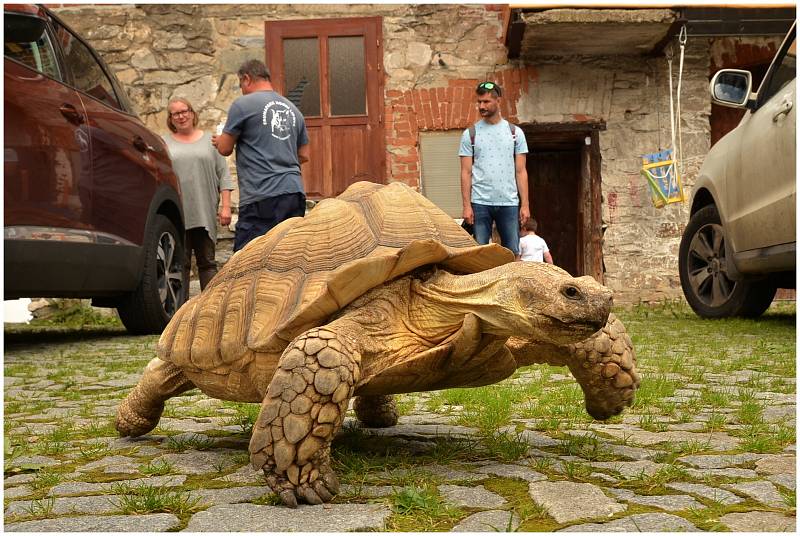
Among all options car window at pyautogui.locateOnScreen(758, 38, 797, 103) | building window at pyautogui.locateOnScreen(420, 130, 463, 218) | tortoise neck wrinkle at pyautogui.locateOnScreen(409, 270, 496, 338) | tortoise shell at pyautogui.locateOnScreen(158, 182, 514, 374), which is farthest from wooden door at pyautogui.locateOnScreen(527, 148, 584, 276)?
tortoise neck wrinkle at pyautogui.locateOnScreen(409, 270, 496, 338)

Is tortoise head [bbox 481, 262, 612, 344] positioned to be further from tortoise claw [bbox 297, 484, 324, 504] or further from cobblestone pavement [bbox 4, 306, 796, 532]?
tortoise claw [bbox 297, 484, 324, 504]

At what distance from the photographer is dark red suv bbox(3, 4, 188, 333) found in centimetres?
538

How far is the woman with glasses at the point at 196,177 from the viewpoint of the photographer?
8040 mm

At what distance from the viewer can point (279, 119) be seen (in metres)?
6.02

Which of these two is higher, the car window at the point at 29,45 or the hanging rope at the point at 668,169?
the car window at the point at 29,45

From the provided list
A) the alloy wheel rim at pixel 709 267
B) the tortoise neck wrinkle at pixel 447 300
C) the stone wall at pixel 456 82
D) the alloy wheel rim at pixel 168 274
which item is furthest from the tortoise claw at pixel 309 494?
the stone wall at pixel 456 82

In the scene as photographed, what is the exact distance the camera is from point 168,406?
171 inches

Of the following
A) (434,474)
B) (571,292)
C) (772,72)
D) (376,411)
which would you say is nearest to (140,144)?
(376,411)

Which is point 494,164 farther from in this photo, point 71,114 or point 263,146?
point 71,114

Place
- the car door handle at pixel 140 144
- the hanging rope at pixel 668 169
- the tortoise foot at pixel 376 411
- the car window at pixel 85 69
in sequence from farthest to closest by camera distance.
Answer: the hanging rope at pixel 668 169 < the car door handle at pixel 140 144 < the car window at pixel 85 69 < the tortoise foot at pixel 376 411

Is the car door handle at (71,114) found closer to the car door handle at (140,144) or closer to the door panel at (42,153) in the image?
the door panel at (42,153)

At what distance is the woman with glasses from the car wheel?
14.3ft

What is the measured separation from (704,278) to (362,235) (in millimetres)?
6336

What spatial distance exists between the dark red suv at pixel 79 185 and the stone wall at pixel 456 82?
495 centimetres
